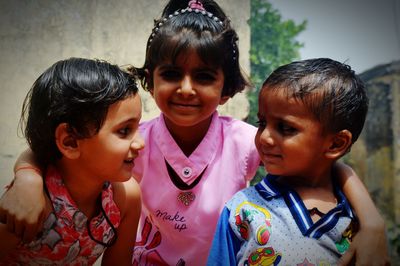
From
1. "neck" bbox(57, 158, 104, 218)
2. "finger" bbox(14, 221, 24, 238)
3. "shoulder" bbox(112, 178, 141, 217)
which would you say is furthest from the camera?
"shoulder" bbox(112, 178, 141, 217)

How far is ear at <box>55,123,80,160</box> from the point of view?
1521 millimetres

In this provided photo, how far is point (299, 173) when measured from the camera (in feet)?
5.30

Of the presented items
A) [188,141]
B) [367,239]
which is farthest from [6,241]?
[367,239]

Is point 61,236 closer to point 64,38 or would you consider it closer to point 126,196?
point 126,196

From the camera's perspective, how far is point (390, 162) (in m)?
4.26

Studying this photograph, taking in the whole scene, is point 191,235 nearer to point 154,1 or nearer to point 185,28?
point 185,28

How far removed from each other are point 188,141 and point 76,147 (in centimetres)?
67

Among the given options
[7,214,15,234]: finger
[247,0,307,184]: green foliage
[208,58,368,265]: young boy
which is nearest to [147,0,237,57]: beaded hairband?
[208,58,368,265]: young boy

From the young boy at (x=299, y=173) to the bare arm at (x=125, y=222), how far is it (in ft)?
1.47

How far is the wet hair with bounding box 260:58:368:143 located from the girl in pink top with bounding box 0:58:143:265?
59 centimetres

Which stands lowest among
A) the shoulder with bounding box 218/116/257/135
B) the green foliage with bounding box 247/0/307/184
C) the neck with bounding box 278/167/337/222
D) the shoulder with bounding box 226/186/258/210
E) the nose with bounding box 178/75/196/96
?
the shoulder with bounding box 226/186/258/210

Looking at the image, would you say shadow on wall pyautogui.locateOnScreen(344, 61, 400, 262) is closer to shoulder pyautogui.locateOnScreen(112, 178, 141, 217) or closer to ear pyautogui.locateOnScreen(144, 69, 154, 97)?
ear pyautogui.locateOnScreen(144, 69, 154, 97)

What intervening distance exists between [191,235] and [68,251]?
23.2 inches

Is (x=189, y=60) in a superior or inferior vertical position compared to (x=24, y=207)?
superior
